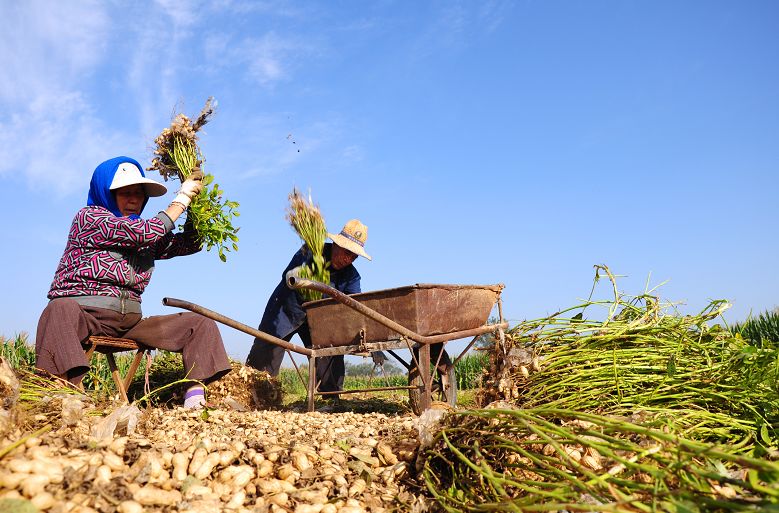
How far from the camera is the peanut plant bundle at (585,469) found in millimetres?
1314

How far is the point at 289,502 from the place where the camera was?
74.4 inches

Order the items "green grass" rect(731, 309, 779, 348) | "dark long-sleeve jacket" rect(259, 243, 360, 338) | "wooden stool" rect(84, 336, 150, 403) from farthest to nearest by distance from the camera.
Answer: "green grass" rect(731, 309, 779, 348) → "dark long-sleeve jacket" rect(259, 243, 360, 338) → "wooden stool" rect(84, 336, 150, 403)

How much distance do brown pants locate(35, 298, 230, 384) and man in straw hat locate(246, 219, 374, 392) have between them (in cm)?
115

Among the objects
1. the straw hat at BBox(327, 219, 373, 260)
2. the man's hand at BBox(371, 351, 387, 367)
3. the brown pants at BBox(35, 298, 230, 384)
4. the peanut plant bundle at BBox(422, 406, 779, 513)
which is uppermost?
the straw hat at BBox(327, 219, 373, 260)

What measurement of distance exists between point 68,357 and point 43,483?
260cm

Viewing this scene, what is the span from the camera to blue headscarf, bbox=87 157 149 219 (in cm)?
436

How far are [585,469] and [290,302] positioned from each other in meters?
4.85

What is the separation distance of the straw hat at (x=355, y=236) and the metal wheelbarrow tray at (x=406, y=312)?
0.67m

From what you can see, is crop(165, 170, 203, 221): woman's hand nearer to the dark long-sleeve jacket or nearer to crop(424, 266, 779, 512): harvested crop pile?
the dark long-sleeve jacket

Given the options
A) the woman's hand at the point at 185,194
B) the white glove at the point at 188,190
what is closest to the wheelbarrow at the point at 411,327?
the woman's hand at the point at 185,194

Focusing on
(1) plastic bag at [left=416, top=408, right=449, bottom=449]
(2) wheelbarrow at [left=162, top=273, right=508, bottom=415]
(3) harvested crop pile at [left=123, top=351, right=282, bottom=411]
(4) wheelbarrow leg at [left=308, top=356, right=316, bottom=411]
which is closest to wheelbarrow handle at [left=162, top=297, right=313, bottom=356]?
(2) wheelbarrow at [left=162, top=273, right=508, bottom=415]

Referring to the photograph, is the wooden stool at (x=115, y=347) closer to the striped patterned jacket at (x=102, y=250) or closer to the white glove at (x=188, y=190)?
the striped patterned jacket at (x=102, y=250)

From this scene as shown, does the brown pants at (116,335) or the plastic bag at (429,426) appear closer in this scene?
the plastic bag at (429,426)

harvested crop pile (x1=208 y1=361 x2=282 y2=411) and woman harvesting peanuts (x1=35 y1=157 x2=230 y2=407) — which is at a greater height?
woman harvesting peanuts (x1=35 y1=157 x2=230 y2=407)
